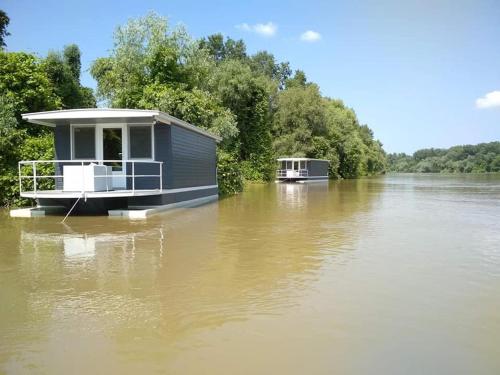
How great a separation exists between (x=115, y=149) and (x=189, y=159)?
2.99 m

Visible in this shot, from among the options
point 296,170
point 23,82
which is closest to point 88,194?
point 23,82

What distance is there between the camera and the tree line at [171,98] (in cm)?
1684

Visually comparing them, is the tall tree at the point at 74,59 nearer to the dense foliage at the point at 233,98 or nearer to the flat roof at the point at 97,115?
the dense foliage at the point at 233,98

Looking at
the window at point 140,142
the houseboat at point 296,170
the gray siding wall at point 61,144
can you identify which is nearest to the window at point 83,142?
the gray siding wall at point 61,144

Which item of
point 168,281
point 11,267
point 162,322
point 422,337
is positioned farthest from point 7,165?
point 422,337

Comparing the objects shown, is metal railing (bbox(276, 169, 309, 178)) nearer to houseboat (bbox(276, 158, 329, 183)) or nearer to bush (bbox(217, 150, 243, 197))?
houseboat (bbox(276, 158, 329, 183))

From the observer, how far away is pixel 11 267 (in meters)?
6.50

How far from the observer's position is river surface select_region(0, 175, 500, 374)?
3.51 metres

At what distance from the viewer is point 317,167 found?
45.2m

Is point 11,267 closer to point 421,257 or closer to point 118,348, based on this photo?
point 118,348

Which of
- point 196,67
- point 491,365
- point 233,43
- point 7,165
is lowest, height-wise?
point 491,365

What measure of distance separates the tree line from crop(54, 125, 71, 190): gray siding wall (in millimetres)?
1313

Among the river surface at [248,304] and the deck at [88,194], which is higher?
the deck at [88,194]

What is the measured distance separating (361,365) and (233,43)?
64.9 m
